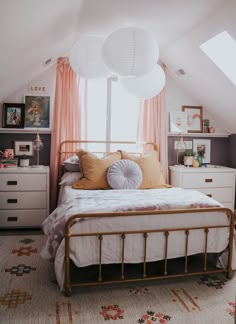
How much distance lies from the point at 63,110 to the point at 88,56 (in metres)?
1.22

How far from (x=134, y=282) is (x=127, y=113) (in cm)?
243

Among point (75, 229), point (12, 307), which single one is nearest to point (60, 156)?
point (75, 229)

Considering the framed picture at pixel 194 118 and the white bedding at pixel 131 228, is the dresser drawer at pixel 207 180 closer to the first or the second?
the framed picture at pixel 194 118

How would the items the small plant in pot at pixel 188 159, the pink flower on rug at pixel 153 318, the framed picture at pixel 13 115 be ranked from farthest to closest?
the small plant in pot at pixel 188 159
the framed picture at pixel 13 115
the pink flower on rug at pixel 153 318

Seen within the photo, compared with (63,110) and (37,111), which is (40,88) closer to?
(37,111)

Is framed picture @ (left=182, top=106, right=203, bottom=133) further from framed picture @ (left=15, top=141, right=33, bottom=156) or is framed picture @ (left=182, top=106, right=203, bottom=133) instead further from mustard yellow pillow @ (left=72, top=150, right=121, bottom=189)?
framed picture @ (left=15, top=141, right=33, bottom=156)

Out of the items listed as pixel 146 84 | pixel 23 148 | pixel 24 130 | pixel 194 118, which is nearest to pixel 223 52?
pixel 146 84

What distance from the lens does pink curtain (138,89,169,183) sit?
4.37m

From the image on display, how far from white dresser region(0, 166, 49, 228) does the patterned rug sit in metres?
0.99

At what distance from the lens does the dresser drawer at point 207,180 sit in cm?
416

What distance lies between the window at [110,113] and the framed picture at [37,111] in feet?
1.74

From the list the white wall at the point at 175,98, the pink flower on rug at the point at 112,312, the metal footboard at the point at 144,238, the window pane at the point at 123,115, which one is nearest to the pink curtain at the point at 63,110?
the window pane at the point at 123,115

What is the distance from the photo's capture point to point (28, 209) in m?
3.77

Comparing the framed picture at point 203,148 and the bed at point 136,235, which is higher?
the framed picture at point 203,148
